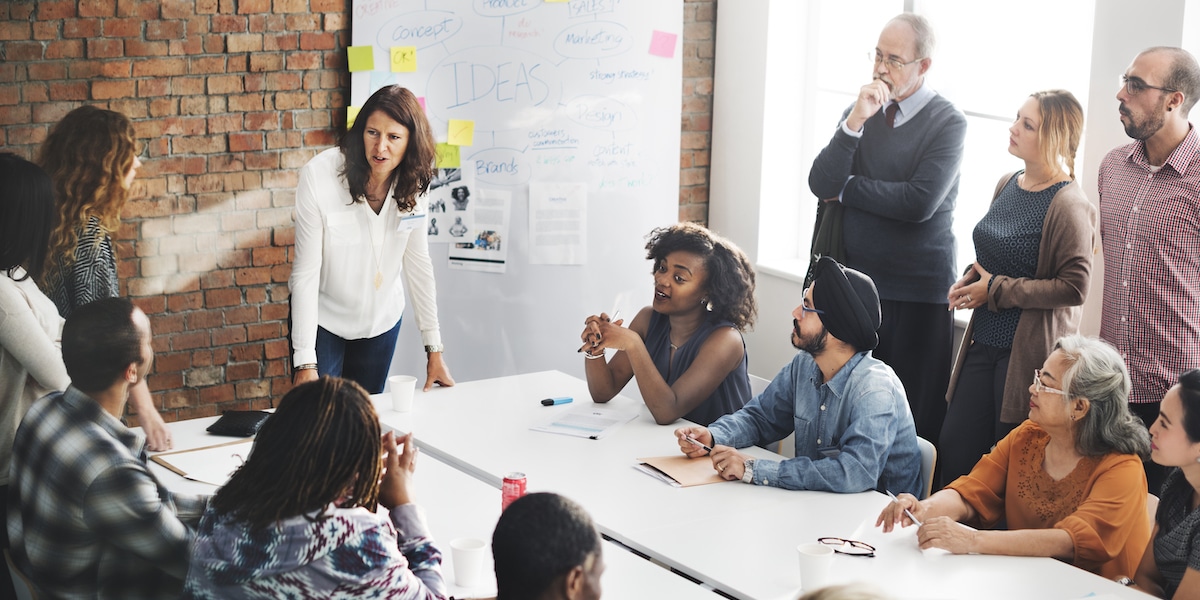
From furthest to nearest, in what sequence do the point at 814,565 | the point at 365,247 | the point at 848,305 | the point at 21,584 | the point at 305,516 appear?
the point at 365,247 → the point at 848,305 → the point at 21,584 → the point at 814,565 → the point at 305,516

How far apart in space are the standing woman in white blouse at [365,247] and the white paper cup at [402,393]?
0.28 meters

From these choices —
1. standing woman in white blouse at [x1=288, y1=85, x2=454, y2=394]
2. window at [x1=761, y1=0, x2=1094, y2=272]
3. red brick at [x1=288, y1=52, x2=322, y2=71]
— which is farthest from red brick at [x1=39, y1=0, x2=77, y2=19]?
window at [x1=761, y1=0, x2=1094, y2=272]

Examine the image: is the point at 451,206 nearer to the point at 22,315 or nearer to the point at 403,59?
the point at 403,59

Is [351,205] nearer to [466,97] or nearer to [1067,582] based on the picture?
[466,97]

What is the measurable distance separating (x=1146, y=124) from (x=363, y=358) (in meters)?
2.66

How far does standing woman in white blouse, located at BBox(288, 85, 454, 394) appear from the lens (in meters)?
3.85

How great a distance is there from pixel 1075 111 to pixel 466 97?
246cm


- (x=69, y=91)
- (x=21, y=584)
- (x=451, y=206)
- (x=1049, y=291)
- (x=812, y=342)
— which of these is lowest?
(x=21, y=584)

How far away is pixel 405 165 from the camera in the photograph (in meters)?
3.96

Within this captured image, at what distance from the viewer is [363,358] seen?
4180 mm

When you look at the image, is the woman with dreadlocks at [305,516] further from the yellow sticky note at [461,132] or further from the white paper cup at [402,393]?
A: the yellow sticky note at [461,132]

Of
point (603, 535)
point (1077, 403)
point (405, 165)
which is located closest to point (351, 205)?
point (405, 165)

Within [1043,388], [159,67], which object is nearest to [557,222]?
[159,67]

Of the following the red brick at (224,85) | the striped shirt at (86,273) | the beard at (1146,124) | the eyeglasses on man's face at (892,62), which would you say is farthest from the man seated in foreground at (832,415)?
the red brick at (224,85)
